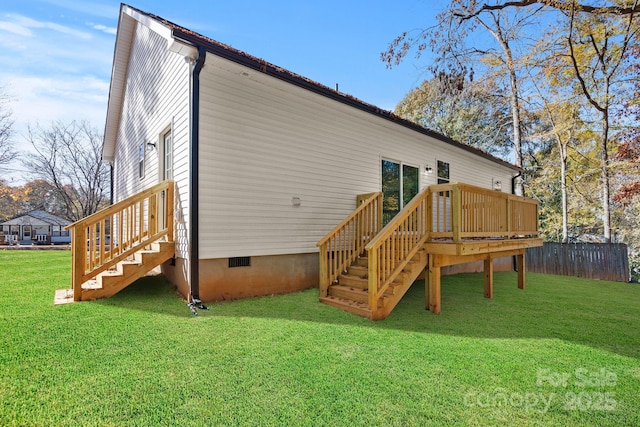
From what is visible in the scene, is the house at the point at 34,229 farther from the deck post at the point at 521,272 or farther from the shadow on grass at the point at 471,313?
the deck post at the point at 521,272

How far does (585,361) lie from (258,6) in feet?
29.6

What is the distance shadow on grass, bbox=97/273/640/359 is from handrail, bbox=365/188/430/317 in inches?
20.9

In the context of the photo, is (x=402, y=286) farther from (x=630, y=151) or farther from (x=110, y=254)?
(x=630, y=151)

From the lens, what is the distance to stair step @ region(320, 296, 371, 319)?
4551 millimetres

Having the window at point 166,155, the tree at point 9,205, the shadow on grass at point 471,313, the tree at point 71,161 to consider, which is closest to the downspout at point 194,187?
the shadow on grass at point 471,313

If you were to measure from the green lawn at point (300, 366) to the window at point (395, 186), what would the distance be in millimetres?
3456

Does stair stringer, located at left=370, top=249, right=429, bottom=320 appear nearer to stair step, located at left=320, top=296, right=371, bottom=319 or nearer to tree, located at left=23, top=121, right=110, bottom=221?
stair step, located at left=320, top=296, right=371, bottom=319

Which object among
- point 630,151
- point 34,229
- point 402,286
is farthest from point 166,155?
point 34,229

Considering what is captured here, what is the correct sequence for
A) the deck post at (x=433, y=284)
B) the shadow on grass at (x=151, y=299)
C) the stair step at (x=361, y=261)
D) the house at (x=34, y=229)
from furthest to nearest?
the house at (x=34, y=229)
the stair step at (x=361, y=261)
the deck post at (x=433, y=284)
the shadow on grass at (x=151, y=299)

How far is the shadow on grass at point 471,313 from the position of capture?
165 inches

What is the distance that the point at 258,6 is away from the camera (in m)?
7.64

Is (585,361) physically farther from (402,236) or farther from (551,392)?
(402,236)

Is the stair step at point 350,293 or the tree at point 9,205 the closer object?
the stair step at point 350,293

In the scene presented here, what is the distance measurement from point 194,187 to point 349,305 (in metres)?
2.98
